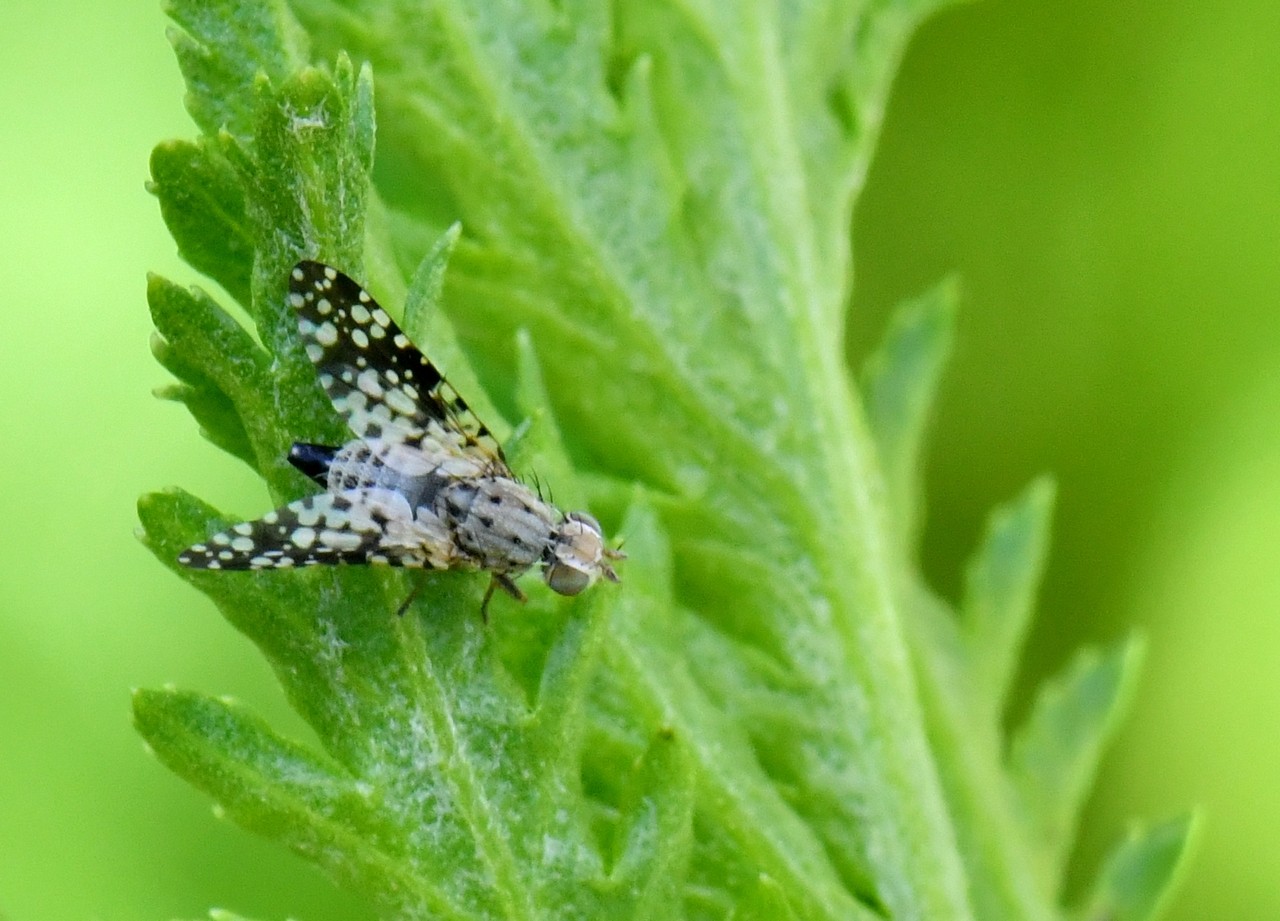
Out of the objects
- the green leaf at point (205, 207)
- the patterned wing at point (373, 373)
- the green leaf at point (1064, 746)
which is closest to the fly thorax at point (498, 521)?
the patterned wing at point (373, 373)

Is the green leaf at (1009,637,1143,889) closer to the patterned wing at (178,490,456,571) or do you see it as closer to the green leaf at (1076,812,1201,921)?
the green leaf at (1076,812,1201,921)

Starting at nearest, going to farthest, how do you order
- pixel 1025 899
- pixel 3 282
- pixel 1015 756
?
pixel 1025 899 < pixel 1015 756 < pixel 3 282

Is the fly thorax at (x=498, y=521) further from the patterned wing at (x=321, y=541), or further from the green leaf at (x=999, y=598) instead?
the green leaf at (x=999, y=598)

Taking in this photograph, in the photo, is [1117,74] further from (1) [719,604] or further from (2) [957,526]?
(1) [719,604]

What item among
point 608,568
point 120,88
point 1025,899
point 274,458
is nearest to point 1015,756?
point 1025,899

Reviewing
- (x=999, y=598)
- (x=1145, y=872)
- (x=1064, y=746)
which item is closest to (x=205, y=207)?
(x=999, y=598)

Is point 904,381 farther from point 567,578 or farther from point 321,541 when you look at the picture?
point 321,541
